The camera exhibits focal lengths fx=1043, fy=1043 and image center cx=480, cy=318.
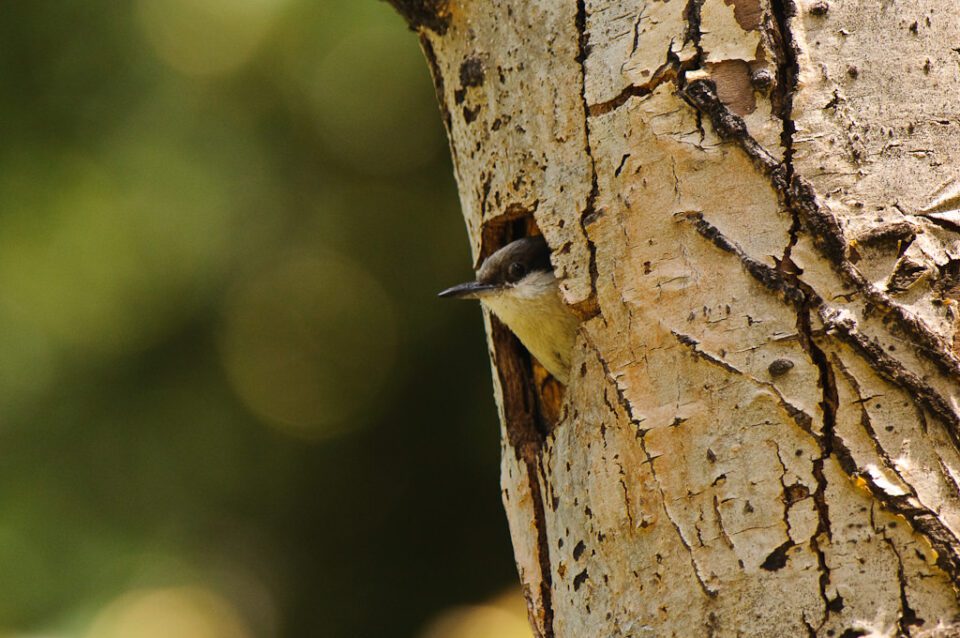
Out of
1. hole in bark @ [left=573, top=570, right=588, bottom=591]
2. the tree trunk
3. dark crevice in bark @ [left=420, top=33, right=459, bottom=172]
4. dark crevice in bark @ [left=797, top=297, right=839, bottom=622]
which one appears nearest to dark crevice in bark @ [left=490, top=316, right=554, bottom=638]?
the tree trunk

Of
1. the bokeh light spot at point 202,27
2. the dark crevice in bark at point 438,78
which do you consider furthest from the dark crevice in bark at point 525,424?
the bokeh light spot at point 202,27

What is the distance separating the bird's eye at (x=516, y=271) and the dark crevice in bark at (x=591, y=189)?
71 centimetres

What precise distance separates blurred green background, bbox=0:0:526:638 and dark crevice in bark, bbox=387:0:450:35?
7.11 feet

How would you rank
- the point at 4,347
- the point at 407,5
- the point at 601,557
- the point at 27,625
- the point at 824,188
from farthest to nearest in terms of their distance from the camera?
the point at 4,347
the point at 27,625
the point at 407,5
the point at 601,557
the point at 824,188

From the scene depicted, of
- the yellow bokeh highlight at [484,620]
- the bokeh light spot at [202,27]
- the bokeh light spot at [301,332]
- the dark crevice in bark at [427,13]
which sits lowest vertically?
the yellow bokeh highlight at [484,620]

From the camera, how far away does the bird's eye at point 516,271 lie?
2.92m

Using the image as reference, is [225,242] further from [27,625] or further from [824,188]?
[824,188]

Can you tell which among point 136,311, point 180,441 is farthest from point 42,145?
point 180,441

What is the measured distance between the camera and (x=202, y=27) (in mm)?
4535

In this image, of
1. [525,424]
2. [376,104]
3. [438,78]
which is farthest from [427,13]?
[376,104]

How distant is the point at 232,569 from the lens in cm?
470

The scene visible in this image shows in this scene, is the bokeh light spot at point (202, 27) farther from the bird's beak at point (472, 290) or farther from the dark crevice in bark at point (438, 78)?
the dark crevice in bark at point (438, 78)

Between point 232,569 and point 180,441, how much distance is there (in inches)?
24.6

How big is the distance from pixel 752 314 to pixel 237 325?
10.3ft
